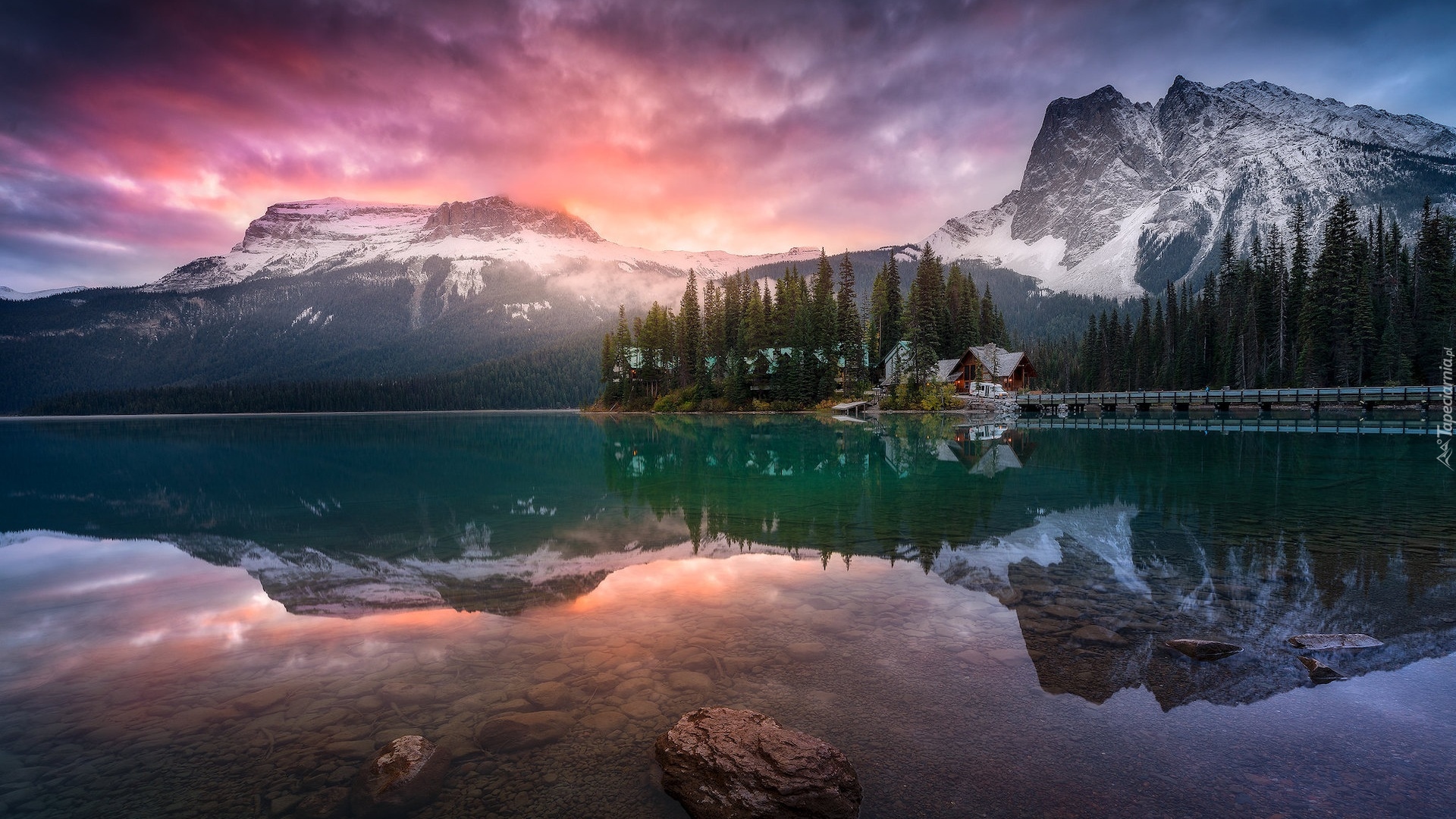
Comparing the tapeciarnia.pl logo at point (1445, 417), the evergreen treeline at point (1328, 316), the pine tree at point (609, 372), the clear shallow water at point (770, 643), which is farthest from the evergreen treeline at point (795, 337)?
the clear shallow water at point (770, 643)

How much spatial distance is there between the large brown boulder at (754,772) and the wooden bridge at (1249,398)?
Answer: 243ft

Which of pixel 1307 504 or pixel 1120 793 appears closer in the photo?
pixel 1120 793

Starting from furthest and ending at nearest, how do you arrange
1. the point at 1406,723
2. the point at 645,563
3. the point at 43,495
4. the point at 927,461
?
the point at 927,461 → the point at 43,495 → the point at 645,563 → the point at 1406,723

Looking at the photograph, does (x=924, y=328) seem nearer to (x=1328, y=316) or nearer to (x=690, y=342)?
(x=690, y=342)

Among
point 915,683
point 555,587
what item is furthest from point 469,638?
point 915,683

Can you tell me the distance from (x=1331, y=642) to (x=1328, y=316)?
91898 millimetres

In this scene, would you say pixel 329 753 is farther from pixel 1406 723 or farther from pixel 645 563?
pixel 1406 723

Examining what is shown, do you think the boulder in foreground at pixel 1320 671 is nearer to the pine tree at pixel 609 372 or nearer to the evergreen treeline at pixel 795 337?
the evergreen treeline at pixel 795 337

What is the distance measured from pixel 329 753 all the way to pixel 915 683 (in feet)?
22.6

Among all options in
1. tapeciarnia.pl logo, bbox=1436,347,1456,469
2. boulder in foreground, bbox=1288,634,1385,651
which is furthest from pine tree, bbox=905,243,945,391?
boulder in foreground, bbox=1288,634,1385,651

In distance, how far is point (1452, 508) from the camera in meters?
18.2

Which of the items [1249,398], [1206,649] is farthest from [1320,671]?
[1249,398]

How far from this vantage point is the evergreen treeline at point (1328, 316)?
70.4 m

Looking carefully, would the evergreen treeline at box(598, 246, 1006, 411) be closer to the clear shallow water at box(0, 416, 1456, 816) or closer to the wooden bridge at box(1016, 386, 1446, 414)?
the wooden bridge at box(1016, 386, 1446, 414)
